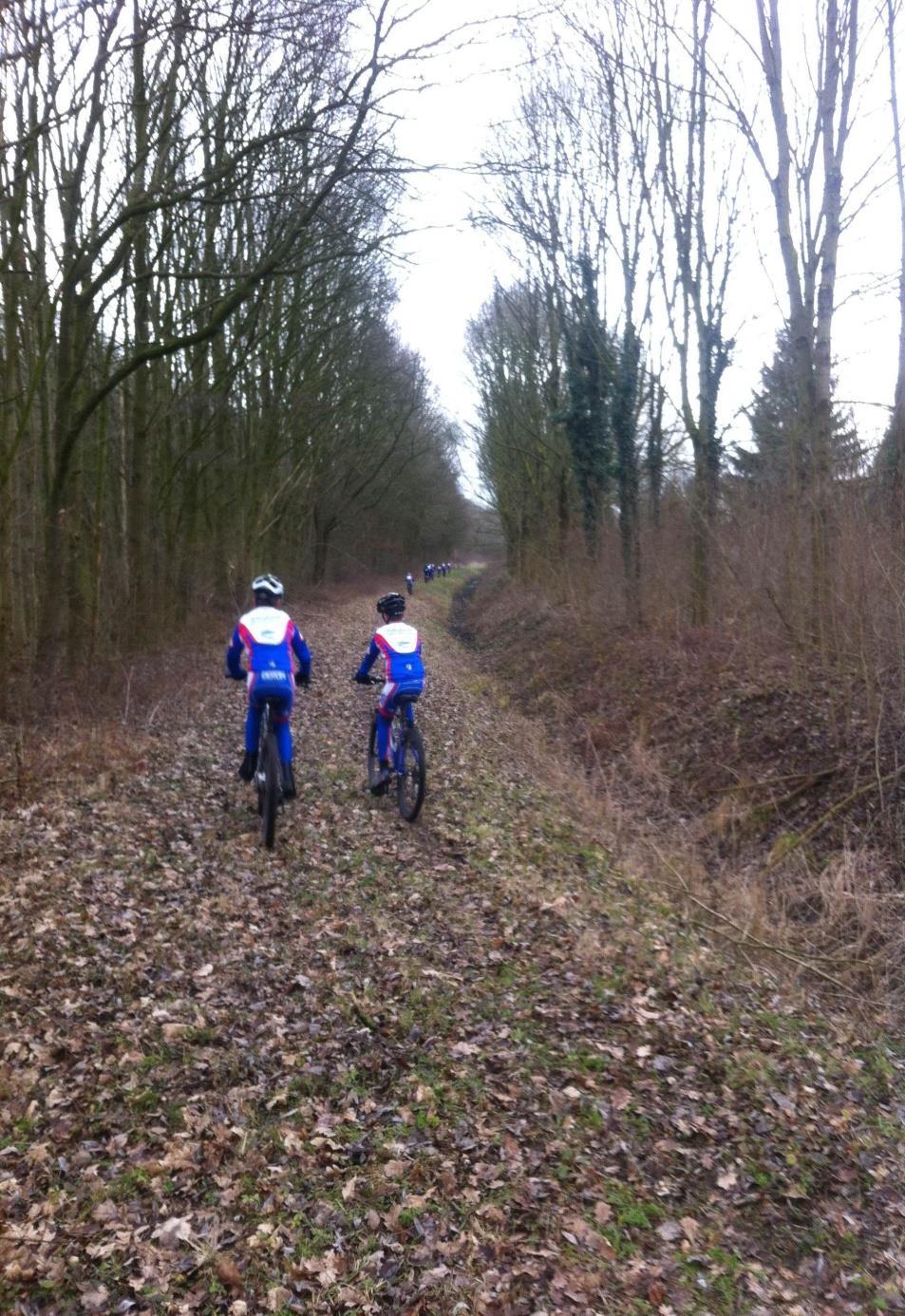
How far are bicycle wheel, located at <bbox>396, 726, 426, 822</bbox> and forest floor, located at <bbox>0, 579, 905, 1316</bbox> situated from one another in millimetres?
682

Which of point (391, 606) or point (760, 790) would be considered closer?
point (391, 606)

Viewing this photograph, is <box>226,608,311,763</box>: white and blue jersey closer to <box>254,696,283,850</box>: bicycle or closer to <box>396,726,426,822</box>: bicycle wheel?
<box>254,696,283,850</box>: bicycle

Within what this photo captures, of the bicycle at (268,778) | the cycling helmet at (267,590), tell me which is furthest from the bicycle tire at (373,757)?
the cycling helmet at (267,590)

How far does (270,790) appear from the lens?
334 inches

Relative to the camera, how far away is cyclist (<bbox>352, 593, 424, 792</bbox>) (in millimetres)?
9906

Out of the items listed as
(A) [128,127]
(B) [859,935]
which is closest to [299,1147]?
(B) [859,935]

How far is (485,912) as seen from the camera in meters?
7.71

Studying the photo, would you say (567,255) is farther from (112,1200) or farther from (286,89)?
(112,1200)

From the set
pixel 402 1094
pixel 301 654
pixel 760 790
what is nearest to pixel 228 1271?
pixel 402 1094

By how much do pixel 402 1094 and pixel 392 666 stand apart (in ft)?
16.9

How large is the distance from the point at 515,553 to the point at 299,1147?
136 ft

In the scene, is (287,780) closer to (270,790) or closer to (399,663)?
(270,790)

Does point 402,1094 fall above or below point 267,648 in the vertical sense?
below

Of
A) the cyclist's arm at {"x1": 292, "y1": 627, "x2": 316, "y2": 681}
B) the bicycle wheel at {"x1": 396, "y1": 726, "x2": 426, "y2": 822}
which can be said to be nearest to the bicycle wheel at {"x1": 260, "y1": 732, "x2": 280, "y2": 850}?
the cyclist's arm at {"x1": 292, "y1": 627, "x2": 316, "y2": 681}
